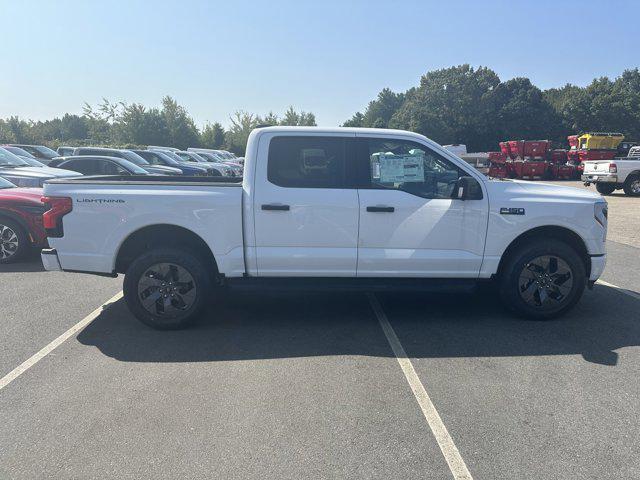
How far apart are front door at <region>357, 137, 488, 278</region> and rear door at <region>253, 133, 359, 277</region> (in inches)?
7.6

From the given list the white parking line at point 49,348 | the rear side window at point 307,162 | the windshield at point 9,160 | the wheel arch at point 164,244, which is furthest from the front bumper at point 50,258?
the windshield at point 9,160

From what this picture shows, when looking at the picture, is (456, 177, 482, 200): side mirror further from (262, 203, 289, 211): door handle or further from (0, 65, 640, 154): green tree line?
(0, 65, 640, 154): green tree line

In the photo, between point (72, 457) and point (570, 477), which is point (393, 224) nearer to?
point (570, 477)

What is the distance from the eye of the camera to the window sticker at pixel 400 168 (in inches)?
187

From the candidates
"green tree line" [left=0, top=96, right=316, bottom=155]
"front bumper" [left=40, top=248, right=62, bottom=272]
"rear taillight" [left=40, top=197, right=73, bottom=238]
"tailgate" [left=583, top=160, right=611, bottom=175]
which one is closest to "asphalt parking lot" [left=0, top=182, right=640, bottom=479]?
"front bumper" [left=40, top=248, right=62, bottom=272]

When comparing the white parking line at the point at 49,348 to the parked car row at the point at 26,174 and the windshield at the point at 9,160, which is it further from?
the windshield at the point at 9,160

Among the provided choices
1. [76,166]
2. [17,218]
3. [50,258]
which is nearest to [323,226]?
[50,258]

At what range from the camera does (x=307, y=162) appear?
4.74m

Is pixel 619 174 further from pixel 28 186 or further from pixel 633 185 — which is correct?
pixel 28 186

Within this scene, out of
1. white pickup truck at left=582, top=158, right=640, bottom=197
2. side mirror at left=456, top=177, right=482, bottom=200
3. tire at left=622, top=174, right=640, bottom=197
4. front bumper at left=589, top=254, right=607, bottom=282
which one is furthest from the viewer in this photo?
tire at left=622, top=174, right=640, bottom=197

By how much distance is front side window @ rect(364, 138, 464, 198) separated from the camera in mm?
4727

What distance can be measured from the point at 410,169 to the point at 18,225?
6.30 m

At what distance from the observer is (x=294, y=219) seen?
461 cm

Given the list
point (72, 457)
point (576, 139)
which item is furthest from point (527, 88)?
point (72, 457)
